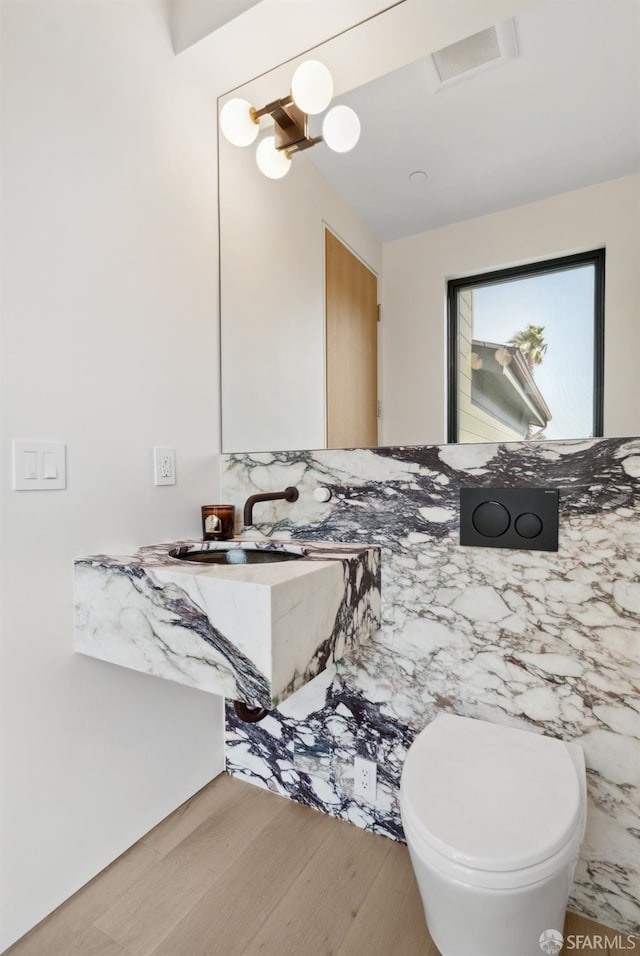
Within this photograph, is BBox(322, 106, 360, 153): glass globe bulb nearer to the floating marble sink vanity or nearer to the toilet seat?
the floating marble sink vanity

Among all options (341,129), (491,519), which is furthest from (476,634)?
(341,129)

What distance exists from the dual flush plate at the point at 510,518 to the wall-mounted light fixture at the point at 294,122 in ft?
3.76

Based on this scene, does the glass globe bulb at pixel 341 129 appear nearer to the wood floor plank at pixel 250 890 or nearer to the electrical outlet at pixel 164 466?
the electrical outlet at pixel 164 466

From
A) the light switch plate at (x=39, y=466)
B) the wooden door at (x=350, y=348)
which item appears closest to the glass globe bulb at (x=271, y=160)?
the wooden door at (x=350, y=348)

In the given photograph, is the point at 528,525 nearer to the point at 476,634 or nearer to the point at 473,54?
the point at 476,634

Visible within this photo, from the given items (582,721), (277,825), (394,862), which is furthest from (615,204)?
(277,825)

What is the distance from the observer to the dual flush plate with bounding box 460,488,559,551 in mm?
1174

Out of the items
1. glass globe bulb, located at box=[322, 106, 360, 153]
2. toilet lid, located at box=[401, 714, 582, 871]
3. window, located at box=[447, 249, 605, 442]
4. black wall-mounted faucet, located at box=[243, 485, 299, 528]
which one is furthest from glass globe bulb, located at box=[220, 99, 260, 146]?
toilet lid, located at box=[401, 714, 582, 871]

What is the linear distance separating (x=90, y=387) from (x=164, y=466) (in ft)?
1.07

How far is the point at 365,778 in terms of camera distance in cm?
142

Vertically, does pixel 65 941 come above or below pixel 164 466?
below

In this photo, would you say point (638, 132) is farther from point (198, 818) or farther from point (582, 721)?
point (198, 818)

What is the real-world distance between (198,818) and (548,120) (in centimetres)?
221

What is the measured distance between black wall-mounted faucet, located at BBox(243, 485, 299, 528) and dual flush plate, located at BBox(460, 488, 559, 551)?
1.80 ft
